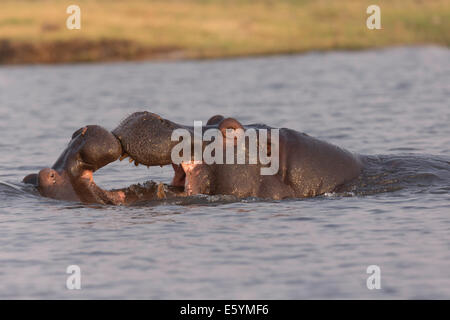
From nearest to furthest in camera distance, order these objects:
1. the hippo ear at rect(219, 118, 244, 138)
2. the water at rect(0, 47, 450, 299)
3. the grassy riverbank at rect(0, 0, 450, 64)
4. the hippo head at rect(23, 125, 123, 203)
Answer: the water at rect(0, 47, 450, 299) → the hippo head at rect(23, 125, 123, 203) → the hippo ear at rect(219, 118, 244, 138) → the grassy riverbank at rect(0, 0, 450, 64)

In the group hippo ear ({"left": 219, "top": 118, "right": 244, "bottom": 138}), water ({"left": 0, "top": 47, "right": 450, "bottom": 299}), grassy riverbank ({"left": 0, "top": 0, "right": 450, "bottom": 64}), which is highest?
grassy riverbank ({"left": 0, "top": 0, "right": 450, "bottom": 64})

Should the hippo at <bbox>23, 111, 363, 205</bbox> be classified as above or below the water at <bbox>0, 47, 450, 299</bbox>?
above

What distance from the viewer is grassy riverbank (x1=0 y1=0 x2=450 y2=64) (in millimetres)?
39812

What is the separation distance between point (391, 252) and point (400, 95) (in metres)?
15.5

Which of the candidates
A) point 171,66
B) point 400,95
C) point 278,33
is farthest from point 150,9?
point 400,95

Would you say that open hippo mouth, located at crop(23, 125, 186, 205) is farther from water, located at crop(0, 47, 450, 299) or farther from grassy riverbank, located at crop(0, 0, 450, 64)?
grassy riverbank, located at crop(0, 0, 450, 64)

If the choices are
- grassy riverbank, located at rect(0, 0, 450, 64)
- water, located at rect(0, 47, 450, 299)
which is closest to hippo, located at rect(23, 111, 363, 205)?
water, located at rect(0, 47, 450, 299)

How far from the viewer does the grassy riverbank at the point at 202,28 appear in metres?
39.8

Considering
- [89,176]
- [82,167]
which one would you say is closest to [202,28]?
[89,176]

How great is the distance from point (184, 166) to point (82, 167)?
3.27 ft

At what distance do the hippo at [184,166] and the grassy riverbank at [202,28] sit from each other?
30.4 m

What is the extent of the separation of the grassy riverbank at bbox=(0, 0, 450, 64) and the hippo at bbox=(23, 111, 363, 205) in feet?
99.6

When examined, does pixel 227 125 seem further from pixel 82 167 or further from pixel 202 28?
pixel 202 28

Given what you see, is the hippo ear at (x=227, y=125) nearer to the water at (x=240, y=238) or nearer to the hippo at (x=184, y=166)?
the hippo at (x=184, y=166)
